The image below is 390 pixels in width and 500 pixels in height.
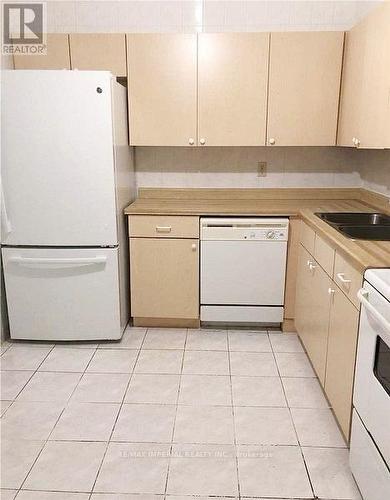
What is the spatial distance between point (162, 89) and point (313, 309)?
1.76 m

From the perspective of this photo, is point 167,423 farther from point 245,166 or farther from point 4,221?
point 245,166

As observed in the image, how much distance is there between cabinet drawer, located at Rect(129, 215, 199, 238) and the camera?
297 centimetres

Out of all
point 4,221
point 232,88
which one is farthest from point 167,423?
point 232,88

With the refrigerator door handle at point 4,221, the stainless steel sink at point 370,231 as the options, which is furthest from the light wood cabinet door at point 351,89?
the refrigerator door handle at point 4,221

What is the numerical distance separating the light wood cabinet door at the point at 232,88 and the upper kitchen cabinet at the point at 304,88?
75 millimetres

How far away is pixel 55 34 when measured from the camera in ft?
9.70

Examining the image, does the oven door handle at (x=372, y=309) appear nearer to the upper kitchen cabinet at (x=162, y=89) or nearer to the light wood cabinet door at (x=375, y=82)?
the light wood cabinet door at (x=375, y=82)

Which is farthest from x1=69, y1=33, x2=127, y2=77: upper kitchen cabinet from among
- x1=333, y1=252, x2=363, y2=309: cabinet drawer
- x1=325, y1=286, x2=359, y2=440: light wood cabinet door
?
x1=325, y1=286, x2=359, y2=440: light wood cabinet door

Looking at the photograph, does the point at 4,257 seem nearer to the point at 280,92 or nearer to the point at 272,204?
the point at 272,204

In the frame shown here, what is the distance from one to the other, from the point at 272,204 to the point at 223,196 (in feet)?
1.36

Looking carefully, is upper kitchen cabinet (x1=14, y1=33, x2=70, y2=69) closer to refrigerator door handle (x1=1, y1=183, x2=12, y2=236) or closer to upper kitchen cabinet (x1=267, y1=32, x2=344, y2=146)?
refrigerator door handle (x1=1, y1=183, x2=12, y2=236)

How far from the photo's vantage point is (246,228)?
9.68 ft

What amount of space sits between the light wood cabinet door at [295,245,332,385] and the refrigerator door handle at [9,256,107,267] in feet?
4.15

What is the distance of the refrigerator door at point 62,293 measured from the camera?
2.79 m
